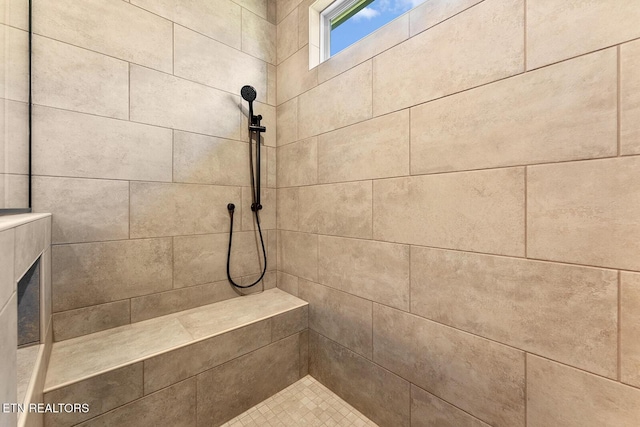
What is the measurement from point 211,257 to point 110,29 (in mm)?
1448

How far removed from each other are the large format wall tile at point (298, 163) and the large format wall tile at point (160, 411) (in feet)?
4.42

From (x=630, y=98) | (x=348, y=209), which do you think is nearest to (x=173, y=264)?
(x=348, y=209)

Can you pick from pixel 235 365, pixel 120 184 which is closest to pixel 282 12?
pixel 120 184

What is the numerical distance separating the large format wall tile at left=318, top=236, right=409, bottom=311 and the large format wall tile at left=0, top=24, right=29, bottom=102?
5.24ft

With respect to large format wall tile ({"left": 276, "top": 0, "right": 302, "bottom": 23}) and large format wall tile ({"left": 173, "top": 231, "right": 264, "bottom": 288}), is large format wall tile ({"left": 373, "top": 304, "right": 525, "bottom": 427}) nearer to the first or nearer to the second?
large format wall tile ({"left": 173, "top": 231, "right": 264, "bottom": 288})

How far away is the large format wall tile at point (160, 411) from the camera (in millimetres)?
1132

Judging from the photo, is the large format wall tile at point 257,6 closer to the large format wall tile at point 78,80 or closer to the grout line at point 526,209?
the large format wall tile at point 78,80

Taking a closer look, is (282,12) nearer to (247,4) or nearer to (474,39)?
(247,4)

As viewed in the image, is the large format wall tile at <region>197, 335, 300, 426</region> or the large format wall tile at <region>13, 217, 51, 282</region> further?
the large format wall tile at <region>197, 335, 300, 426</region>

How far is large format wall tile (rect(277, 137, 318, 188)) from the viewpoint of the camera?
5.94ft

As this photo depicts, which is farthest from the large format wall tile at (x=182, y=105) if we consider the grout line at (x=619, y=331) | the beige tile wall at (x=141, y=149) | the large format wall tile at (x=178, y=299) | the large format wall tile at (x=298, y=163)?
the grout line at (x=619, y=331)

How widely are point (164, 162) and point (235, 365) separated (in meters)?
1.29

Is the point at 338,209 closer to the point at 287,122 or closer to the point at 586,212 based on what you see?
A: the point at 287,122

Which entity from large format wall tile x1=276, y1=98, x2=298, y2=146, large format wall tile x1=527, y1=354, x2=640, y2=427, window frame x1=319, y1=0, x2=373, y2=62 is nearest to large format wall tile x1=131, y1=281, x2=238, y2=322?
large format wall tile x1=276, y1=98, x2=298, y2=146
